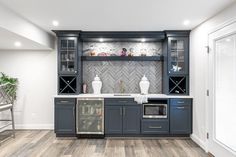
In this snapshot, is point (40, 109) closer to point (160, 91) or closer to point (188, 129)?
point (160, 91)

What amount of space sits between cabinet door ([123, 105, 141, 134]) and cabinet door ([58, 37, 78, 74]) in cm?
157

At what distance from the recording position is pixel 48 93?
238 inches

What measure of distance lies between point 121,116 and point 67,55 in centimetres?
196

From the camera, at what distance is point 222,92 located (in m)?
3.75

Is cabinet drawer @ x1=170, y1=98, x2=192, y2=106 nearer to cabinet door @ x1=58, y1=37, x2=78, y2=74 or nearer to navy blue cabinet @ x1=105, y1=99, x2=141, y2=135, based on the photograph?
navy blue cabinet @ x1=105, y1=99, x2=141, y2=135

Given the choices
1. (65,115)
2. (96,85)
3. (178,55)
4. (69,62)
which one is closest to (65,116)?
(65,115)

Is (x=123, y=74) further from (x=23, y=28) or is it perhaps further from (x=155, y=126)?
(x=23, y=28)

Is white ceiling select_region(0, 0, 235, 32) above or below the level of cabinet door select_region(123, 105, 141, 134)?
above

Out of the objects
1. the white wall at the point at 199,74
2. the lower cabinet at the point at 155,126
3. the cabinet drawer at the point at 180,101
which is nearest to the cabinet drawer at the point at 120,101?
the lower cabinet at the point at 155,126

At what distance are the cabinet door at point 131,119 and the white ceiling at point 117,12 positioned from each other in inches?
73.1

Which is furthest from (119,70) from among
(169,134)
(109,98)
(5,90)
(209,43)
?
(5,90)

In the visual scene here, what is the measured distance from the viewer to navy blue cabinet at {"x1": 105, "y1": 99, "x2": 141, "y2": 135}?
516cm

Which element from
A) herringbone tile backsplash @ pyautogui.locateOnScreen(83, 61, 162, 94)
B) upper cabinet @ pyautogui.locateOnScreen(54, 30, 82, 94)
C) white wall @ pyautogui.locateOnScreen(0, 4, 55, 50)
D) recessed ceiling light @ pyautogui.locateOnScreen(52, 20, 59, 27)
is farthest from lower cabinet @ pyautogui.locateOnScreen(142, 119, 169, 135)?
white wall @ pyautogui.locateOnScreen(0, 4, 55, 50)

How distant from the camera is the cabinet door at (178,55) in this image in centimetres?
530
